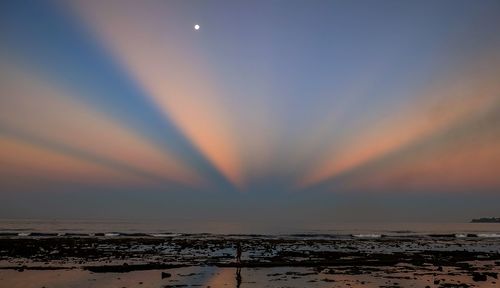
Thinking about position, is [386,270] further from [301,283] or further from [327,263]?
[301,283]

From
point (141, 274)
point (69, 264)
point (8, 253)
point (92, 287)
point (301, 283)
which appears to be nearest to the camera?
point (92, 287)

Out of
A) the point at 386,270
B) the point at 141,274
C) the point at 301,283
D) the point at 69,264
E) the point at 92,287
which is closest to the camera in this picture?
the point at 92,287

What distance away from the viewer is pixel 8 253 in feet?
163

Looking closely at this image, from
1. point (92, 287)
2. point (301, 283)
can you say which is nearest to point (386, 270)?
point (301, 283)

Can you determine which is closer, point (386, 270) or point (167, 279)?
point (167, 279)

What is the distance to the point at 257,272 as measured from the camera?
113 feet

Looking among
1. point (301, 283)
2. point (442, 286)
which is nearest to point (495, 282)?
point (442, 286)

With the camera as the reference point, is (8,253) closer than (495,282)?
No

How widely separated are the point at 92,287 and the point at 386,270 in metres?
23.5

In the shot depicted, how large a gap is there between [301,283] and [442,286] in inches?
346

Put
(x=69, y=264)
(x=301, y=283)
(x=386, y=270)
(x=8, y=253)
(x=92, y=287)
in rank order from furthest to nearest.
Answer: (x=8, y=253), (x=69, y=264), (x=386, y=270), (x=301, y=283), (x=92, y=287)

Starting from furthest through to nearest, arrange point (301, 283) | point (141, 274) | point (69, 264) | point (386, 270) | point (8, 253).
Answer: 1. point (8, 253)
2. point (69, 264)
3. point (386, 270)
4. point (141, 274)
5. point (301, 283)

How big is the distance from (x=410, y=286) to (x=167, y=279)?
53.5ft

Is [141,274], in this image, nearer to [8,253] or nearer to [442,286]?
[442,286]
